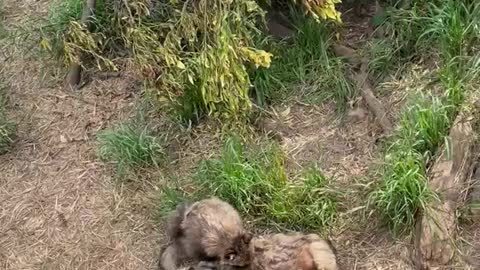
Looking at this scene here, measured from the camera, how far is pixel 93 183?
4578 millimetres

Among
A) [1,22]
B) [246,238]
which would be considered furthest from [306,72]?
[1,22]

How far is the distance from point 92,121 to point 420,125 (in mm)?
2047

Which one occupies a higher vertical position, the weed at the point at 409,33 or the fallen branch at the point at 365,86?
the weed at the point at 409,33

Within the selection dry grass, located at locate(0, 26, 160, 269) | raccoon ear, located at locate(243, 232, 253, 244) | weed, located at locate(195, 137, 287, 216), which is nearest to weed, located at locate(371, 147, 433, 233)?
weed, located at locate(195, 137, 287, 216)

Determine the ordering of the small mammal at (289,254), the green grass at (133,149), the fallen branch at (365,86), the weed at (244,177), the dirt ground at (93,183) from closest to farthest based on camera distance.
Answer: the small mammal at (289,254), the weed at (244,177), the dirt ground at (93,183), the fallen branch at (365,86), the green grass at (133,149)

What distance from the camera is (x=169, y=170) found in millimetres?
4473

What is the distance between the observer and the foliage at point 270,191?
399 centimetres

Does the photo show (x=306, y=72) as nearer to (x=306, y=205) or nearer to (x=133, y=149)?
(x=306, y=205)

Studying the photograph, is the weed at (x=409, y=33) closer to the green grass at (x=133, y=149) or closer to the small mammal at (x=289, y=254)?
the small mammal at (x=289, y=254)

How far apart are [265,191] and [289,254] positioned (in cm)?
50

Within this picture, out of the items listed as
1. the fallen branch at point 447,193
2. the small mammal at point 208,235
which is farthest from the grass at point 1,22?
the fallen branch at point 447,193

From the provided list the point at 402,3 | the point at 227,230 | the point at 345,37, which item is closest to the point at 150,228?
the point at 227,230

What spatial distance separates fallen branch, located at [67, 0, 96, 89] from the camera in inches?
193

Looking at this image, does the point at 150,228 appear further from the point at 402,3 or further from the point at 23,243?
the point at 402,3
